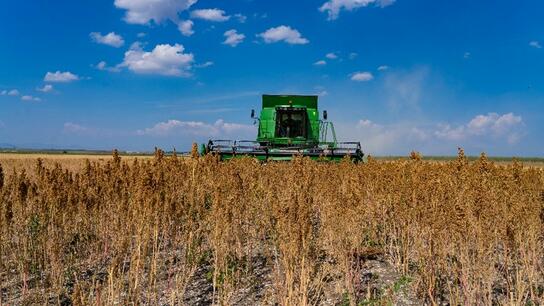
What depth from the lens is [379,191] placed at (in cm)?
748

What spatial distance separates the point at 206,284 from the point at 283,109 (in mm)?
15537

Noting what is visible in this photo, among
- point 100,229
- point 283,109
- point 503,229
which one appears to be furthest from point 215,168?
point 283,109

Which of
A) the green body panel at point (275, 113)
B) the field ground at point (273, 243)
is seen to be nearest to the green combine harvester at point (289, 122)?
the green body panel at point (275, 113)

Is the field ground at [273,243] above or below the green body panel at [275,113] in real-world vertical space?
below

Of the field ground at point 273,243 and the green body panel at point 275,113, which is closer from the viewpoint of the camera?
the field ground at point 273,243

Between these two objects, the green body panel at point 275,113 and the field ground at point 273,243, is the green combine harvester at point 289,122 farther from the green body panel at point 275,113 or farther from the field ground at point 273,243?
the field ground at point 273,243

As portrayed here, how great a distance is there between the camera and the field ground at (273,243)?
4562mm

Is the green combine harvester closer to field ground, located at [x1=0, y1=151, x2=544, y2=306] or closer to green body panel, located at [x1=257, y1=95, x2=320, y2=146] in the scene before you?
green body panel, located at [x1=257, y1=95, x2=320, y2=146]

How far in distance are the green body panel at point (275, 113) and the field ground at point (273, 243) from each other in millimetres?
11603

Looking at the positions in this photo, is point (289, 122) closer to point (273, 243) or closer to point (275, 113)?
point (275, 113)

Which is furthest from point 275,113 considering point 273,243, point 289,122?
point 273,243

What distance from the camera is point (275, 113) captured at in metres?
20.8

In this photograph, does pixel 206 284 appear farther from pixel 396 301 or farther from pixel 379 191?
pixel 379 191

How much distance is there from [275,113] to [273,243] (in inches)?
574
